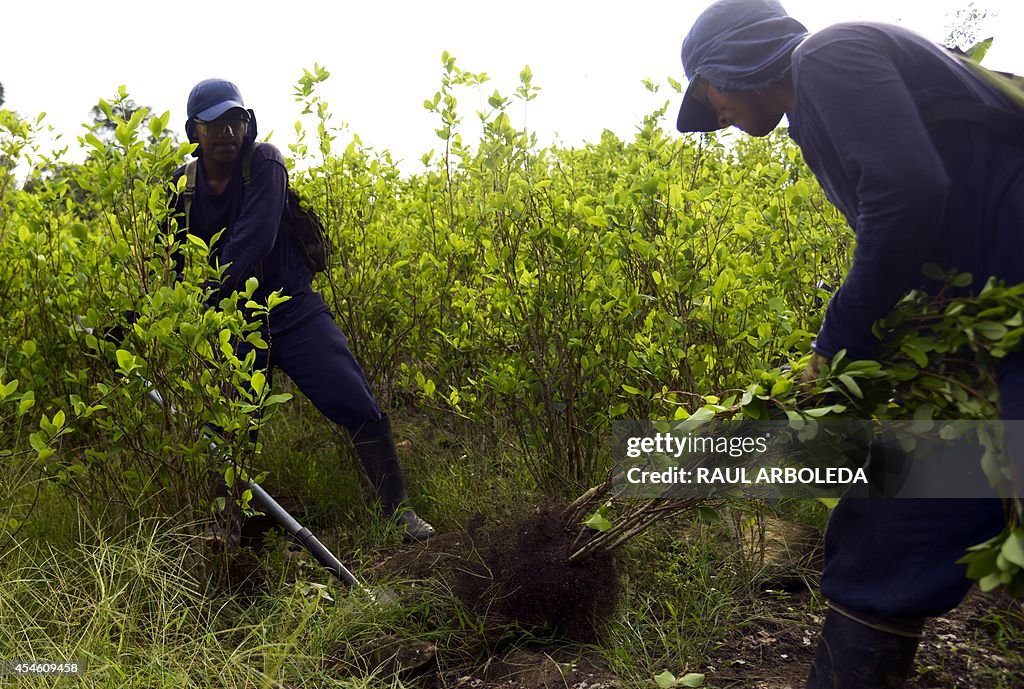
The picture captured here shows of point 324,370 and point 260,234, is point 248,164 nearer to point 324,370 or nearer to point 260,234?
point 260,234

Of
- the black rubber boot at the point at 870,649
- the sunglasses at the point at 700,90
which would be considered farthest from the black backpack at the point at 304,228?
the black rubber boot at the point at 870,649

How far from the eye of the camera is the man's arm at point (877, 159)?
5.34 ft

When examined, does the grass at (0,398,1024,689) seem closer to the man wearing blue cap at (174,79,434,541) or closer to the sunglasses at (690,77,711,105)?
the man wearing blue cap at (174,79,434,541)

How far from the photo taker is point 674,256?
10.3 ft

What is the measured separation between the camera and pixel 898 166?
162cm

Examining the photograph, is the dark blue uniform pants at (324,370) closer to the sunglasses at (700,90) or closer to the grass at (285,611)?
the grass at (285,611)

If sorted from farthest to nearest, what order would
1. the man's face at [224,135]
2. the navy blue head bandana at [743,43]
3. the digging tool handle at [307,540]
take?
the man's face at [224,135]
the digging tool handle at [307,540]
the navy blue head bandana at [743,43]

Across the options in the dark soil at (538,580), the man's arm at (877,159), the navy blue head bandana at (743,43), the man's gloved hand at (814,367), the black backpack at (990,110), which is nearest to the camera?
the man's arm at (877,159)

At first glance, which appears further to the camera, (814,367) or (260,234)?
(260,234)

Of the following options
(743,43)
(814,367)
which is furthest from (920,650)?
(743,43)

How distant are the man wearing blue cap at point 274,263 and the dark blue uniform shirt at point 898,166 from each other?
2.43 meters

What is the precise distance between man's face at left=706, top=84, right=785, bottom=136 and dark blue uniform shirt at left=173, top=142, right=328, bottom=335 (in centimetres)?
209

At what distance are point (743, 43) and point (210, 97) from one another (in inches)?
97.1

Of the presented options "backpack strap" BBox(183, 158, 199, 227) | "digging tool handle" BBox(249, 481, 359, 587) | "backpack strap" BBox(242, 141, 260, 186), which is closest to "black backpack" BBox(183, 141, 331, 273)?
"backpack strap" BBox(242, 141, 260, 186)
